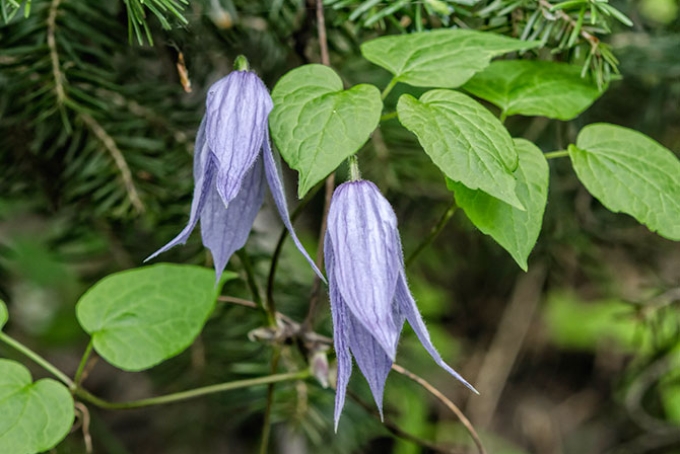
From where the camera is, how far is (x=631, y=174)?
0.66 meters

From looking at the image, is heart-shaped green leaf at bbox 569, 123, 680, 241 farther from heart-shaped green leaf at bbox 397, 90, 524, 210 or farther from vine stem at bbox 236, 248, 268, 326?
vine stem at bbox 236, 248, 268, 326

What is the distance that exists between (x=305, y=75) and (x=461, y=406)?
1.27m

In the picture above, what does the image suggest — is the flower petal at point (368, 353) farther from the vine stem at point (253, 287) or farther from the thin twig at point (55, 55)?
the thin twig at point (55, 55)

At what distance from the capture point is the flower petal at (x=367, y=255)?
525 millimetres

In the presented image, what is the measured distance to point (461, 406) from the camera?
1699 mm

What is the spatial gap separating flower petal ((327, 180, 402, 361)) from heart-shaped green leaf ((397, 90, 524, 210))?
6cm

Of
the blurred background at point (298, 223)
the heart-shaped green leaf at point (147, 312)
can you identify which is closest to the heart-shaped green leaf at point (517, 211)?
the blurred background at point (298, 223)

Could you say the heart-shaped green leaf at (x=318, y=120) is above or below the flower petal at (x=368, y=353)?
above

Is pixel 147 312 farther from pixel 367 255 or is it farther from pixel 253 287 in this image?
pixel 367 255

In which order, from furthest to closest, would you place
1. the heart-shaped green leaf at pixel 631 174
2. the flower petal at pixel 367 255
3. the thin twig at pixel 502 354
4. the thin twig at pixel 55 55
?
the thin twig at pixel 502 354, the thin twig at pixel 55 55, the heart-shaped green leaf at pixel 631 174, the flower petal at pixel 367 255

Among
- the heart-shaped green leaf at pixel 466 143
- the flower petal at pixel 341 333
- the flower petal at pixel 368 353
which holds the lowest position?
the flower petal at pixel 368 353

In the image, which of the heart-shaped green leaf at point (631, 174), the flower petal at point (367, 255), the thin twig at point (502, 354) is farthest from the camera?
the thin twig at point (502, 354)

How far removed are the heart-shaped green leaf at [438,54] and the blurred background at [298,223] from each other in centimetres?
3

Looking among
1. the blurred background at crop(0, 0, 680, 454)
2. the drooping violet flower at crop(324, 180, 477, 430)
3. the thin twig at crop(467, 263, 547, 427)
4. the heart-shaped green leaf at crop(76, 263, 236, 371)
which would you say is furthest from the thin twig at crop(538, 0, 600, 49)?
the thin twig at crop(467, 263, 547, 427)
